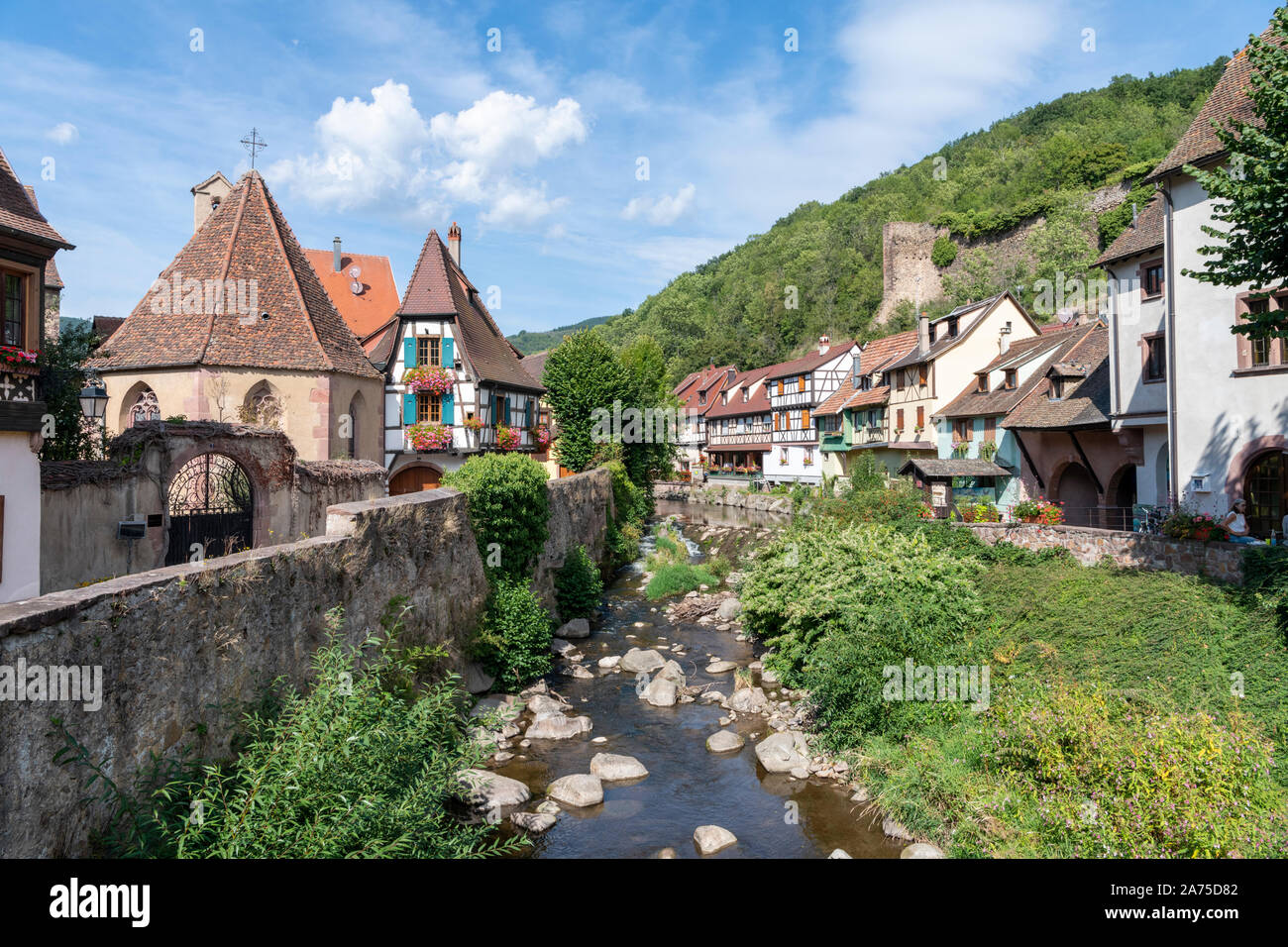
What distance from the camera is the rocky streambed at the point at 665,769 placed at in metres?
9.63

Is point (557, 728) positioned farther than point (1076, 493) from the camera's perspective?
No

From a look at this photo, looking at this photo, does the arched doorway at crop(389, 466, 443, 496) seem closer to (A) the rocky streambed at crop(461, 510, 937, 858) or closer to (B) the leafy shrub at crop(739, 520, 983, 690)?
(A) the rocky streambed at crop(461, 510, 937, 858)

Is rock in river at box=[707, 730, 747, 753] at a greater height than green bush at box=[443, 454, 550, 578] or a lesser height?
lesser

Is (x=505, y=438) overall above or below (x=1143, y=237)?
below

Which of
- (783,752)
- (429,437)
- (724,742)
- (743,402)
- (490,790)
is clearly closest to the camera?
(490,790)

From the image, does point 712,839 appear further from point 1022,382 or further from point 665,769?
point 1022,382

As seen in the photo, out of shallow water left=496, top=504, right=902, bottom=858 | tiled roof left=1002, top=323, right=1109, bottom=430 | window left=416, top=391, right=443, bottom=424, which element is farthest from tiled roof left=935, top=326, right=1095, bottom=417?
window left=416, top=391, right=443, bottom=424

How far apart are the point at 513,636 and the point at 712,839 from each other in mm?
6966

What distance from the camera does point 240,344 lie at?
22438 millimetres

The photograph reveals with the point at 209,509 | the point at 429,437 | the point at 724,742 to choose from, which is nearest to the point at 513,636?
the point at 724,742

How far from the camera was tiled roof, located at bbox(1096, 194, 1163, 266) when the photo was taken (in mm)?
19969

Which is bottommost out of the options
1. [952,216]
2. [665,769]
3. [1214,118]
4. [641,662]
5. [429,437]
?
[665,769]

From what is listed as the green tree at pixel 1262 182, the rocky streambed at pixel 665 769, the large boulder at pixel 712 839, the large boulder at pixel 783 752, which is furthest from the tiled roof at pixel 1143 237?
the large boulder at pixel 712 839

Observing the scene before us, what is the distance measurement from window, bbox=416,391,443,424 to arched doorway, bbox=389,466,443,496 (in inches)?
78.2
